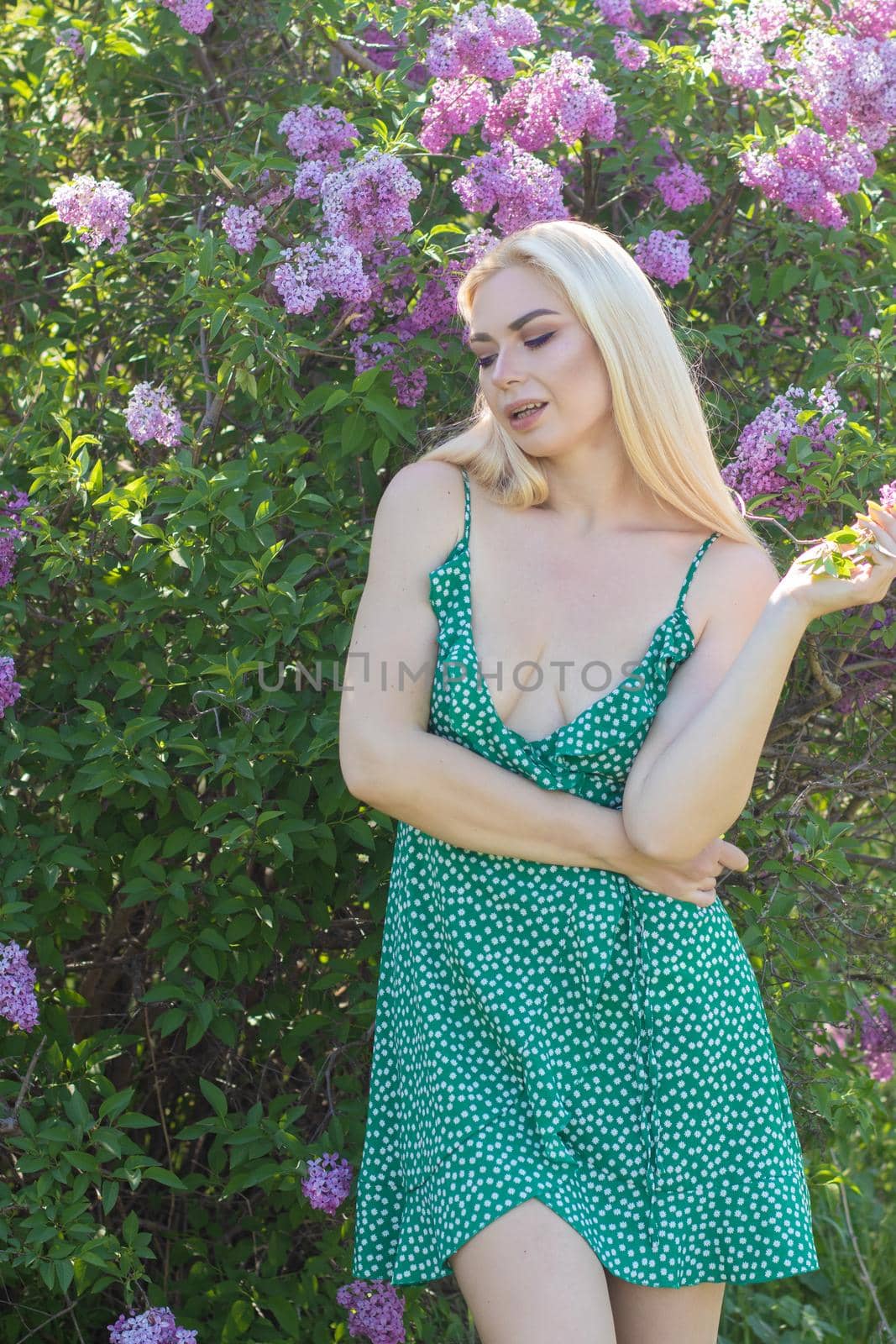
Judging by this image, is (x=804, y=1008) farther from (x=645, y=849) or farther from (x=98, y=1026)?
(x=98, y=1026)

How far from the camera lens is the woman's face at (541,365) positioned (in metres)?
2.27

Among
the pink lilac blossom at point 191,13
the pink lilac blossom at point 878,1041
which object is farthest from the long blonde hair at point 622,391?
the pink lilac blossom at point 878,1041

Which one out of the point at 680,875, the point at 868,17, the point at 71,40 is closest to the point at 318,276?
the point at 71,40

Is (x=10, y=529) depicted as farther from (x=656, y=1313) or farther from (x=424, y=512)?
(x=656, y=1313)

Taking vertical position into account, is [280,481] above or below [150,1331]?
above

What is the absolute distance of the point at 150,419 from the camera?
2.73 meters

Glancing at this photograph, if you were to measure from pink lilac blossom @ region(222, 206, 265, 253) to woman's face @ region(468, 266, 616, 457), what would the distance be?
66 centimetres

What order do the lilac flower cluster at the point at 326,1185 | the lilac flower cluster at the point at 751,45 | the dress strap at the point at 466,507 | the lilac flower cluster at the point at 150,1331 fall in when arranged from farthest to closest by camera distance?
the lilac flower cluster at the point at 751,45
the lilac flower cluster at the point at 326,1185
the lilac flower cluster at the point at 150,1331
the dress strap at the point at 466,507

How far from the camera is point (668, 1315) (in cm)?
206

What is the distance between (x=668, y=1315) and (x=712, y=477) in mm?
1173

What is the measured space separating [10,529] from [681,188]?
150 centimetres

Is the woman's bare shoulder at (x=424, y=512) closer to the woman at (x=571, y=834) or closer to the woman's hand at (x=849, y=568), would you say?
the woman at (x=571, y=834)

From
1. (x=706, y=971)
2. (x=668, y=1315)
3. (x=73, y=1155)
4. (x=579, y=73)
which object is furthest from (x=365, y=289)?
(x=668, y=1315)

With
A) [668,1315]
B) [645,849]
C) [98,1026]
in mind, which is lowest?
[98,1026]
